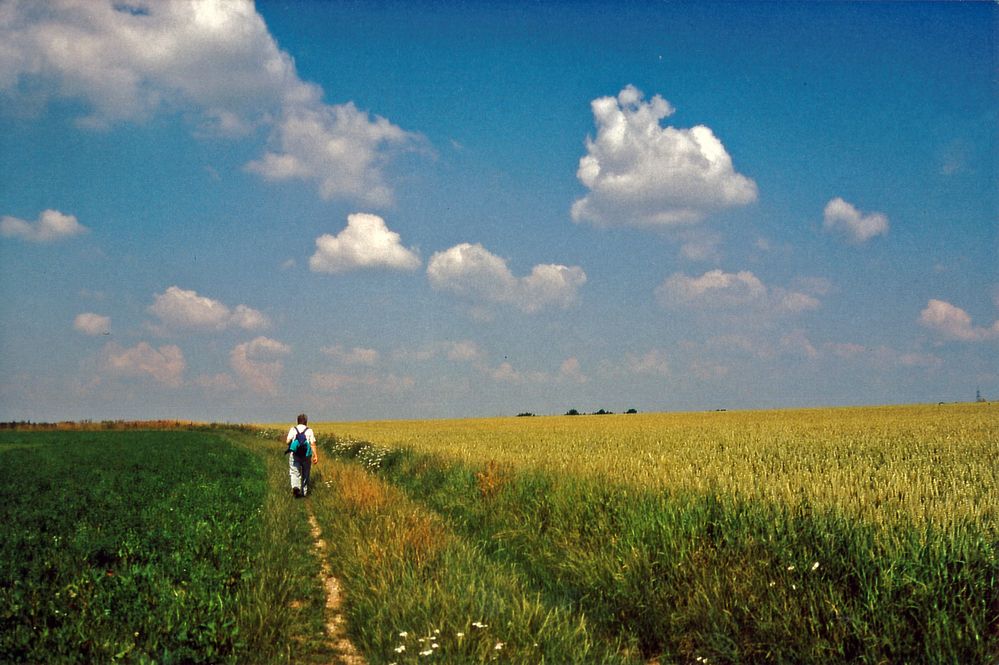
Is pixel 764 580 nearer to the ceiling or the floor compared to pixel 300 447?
nearer to the floor

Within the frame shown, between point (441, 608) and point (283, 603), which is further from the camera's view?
point (283, 603)

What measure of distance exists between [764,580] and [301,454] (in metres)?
13.3

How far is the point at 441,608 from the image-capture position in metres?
6.04

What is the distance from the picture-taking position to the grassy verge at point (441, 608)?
5438mm

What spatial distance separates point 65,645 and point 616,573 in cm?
569

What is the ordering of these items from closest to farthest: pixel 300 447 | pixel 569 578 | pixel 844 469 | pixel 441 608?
1. pixel 441 608
2. pixel 569 578
3. pixel 844 469
4. pixel 300 447

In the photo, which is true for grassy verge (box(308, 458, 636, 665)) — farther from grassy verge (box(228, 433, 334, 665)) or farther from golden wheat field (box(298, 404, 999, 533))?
golden wheat field (box(298, 404, 999, 533))

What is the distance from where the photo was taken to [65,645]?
19.2 feet

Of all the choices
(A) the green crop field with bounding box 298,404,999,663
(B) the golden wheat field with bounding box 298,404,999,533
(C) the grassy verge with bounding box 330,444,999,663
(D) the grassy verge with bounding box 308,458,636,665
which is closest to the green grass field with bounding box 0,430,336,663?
(D) the grassy verge with bounding box 308,458,636,665

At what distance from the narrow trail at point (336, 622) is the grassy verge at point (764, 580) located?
227 cm

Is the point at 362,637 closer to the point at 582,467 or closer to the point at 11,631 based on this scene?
the point at 11,631

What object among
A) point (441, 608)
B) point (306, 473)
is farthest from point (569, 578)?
point (306, 473)

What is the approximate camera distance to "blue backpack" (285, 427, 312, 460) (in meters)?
16.3

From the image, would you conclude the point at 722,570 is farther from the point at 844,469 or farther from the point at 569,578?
the point at 844,469
